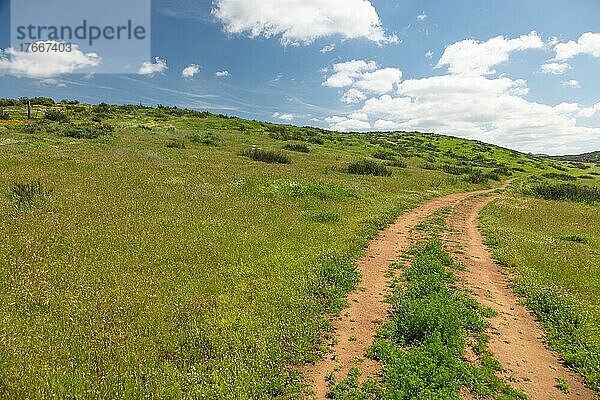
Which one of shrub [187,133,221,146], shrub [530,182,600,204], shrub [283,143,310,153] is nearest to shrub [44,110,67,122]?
shrub [187,133,221,146]

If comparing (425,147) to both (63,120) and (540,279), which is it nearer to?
(63,120)

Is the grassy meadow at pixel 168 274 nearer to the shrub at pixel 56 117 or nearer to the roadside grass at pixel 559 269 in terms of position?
the roadside grass at pixel 559 269

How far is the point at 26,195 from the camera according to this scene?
16.6 m

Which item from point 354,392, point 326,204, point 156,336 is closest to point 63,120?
point 326,204

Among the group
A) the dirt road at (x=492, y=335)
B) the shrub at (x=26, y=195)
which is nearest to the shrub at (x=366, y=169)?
the dirt road at (x=492, y=335)

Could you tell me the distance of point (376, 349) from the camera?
8.26 metres

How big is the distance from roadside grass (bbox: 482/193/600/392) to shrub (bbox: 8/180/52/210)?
19892 millimetres

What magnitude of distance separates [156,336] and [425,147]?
94.5 meters

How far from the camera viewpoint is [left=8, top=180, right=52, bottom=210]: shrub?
634 inches

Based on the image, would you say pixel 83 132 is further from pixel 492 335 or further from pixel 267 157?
pixel 492 335

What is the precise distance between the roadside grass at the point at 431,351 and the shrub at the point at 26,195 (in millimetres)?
15973

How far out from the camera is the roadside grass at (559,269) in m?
8.97

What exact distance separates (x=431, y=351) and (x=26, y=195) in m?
17.9

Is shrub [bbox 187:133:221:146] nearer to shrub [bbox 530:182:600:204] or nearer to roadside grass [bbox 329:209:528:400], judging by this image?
shrub [bbox 530:182:600:204]
